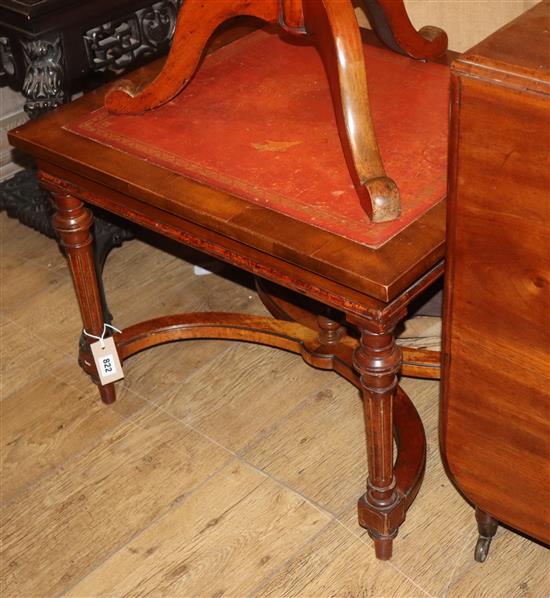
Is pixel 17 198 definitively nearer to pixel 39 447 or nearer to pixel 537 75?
pixel 39 447

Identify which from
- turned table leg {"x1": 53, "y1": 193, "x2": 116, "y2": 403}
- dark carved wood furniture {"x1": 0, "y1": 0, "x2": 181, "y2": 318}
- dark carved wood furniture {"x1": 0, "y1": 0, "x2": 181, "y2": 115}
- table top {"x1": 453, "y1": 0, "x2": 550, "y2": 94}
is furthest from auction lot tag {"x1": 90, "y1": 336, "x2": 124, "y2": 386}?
table top {"x1": 453, "y1": 0, "x2": 550, "y2": 94}

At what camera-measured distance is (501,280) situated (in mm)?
1198

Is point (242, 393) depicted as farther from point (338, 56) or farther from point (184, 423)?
point (338, 56)

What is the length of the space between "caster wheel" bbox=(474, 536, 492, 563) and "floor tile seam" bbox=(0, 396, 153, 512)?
67cm

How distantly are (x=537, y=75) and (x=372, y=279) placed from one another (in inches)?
13.1

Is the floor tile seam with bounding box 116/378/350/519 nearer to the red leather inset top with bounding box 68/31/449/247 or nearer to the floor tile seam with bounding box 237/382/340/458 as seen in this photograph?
the floor tile seam with bounding box 237/382/340/458

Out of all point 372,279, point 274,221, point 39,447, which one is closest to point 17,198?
point 39,447

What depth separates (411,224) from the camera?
4.43 feet

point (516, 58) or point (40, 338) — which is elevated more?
point (516, 58)

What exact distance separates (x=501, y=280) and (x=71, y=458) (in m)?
0.94

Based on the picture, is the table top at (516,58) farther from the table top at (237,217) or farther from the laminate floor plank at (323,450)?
the laminate floor plank at (323,450)

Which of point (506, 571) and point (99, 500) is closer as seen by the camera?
point (506, 571)

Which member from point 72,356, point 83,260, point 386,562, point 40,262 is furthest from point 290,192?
point 40,262

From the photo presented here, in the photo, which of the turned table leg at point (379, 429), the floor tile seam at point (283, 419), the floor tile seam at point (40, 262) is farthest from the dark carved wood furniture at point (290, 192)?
the floor tile seam at point (40, 262)
